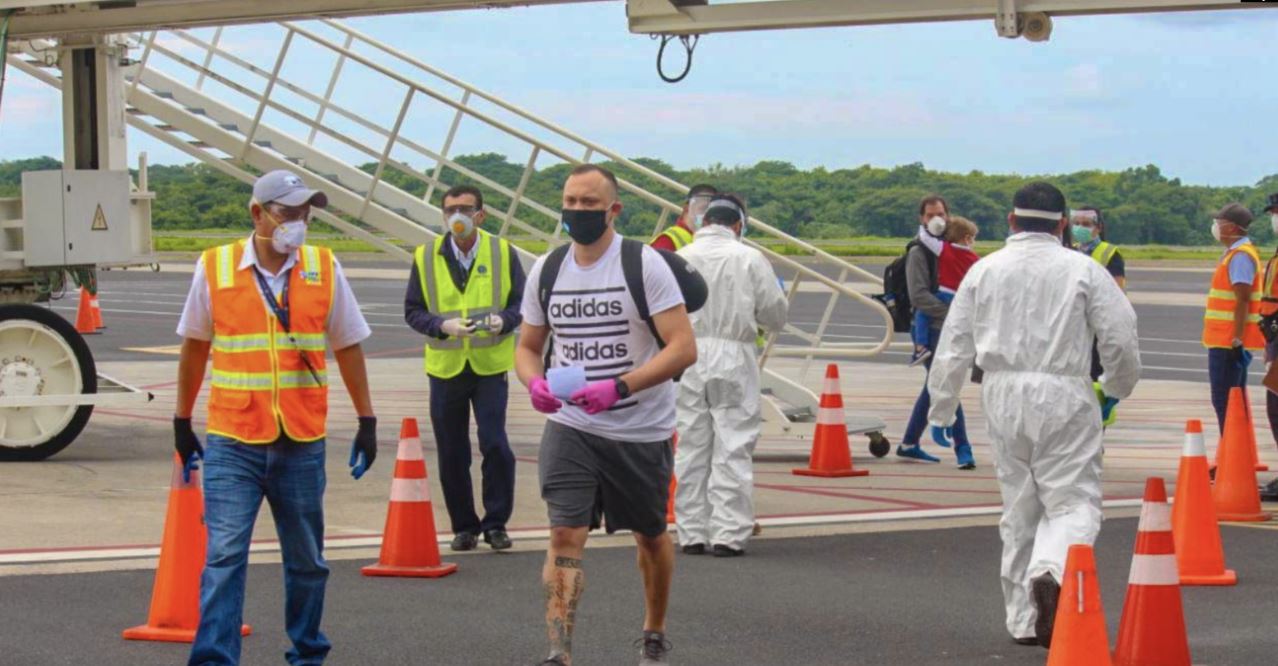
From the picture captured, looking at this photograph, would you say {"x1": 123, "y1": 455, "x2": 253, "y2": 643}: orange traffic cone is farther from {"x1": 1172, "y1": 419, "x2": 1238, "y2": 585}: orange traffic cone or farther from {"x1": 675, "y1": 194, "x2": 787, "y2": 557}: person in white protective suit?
{"x1": 1172, "y1": 419, "x2": 1238, "y2": 585}: orange traffic cone

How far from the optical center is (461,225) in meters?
10.6

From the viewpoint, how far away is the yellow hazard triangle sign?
1378 cm

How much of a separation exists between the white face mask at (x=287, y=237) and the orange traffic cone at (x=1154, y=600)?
128 inches

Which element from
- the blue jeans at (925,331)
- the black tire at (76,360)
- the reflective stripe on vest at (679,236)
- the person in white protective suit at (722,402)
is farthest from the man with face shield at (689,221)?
the black tire at (76,360)

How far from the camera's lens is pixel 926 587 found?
953 cm

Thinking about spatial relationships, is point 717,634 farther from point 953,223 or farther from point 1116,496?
point 953,223

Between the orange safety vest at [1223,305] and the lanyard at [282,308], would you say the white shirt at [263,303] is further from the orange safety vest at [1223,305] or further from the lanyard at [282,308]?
the orange safety vest at [1223,305]

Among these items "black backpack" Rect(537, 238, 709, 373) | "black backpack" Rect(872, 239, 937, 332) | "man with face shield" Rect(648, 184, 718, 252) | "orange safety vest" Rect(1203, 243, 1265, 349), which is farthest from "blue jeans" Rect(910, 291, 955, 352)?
"black backpack" Rect(537, 238, 709, 373)

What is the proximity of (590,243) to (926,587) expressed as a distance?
2969 mm

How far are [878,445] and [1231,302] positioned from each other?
9.44ft

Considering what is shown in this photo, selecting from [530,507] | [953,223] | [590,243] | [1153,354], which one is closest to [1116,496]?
[953,223]

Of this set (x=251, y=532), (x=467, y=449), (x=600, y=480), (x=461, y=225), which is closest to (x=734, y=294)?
(x=461, y=225)

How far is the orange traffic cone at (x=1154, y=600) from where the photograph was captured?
24.8 ft

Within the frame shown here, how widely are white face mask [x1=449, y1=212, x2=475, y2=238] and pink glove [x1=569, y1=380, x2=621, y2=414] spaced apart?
3.54 metres
